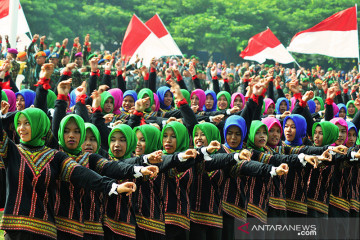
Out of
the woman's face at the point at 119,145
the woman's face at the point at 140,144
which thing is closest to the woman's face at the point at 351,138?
the woman's face at the point at 140,144

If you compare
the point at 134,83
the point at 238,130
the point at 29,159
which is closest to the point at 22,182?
the point at 29,159

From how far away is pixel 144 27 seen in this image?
1411 cm

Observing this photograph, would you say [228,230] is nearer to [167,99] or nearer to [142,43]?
[167,99]

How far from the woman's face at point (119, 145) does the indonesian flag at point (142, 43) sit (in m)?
8.37

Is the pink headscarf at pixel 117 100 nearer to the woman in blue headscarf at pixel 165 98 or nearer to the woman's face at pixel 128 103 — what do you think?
the woman's face at pixel 128 103

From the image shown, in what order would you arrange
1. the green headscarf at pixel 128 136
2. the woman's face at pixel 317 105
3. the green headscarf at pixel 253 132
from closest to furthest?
the green headscarf at pixel 128 136, the green headscarf at pixel 253 132, the woman's face at pixel 317 105

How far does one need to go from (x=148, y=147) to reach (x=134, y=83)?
9.33 m

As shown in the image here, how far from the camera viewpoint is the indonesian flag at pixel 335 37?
570 inches

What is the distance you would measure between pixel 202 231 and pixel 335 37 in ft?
30.8

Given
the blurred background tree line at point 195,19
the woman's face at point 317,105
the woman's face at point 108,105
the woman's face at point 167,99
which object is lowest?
the woman's face at point 108,105

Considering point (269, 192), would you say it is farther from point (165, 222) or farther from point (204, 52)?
point (204, 52)

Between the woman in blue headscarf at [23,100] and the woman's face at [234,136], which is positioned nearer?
the woman's face at [234,136]

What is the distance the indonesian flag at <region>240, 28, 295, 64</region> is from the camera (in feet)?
52.5

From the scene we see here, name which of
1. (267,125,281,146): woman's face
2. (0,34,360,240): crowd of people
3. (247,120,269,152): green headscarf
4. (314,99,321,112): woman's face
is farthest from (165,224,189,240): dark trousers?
(314,99,321,112): woman's face
